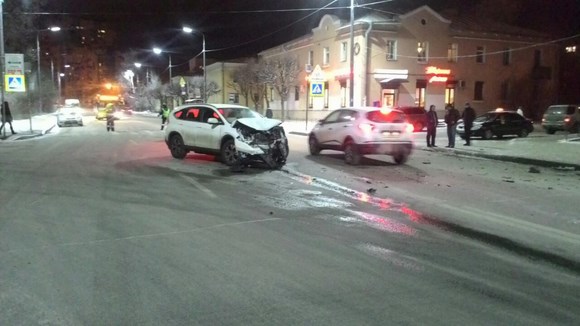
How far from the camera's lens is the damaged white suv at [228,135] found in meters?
13.2

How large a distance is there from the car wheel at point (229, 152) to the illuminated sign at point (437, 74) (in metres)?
29.9

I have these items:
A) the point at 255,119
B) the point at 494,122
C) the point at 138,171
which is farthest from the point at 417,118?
the point at 138,171

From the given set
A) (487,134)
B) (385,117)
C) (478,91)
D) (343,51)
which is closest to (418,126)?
(487,134)

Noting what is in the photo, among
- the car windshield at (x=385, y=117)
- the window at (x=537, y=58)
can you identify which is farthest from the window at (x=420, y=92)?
the car windshield at (x=385, y=117)

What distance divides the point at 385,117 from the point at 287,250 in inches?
361

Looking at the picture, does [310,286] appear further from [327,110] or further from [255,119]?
[327,110]

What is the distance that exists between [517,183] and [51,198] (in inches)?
384

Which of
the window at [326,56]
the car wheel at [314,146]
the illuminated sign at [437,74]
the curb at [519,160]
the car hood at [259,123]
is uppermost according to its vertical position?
the window at [326,56]

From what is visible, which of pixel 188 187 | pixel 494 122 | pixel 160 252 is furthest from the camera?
pixel 494 122

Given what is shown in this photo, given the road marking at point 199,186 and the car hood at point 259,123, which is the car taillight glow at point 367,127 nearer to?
the car hood at point 259,123

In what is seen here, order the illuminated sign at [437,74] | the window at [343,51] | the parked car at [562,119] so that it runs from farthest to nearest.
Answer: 1. the window at [343,51]
2. the illuminated sign at [437,74]
3. the parked car at [562,119]

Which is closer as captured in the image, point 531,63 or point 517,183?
point 517,183

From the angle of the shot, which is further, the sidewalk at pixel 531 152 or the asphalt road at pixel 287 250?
the sidewalk at pixel 531 152

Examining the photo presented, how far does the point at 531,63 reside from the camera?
4653 cm
